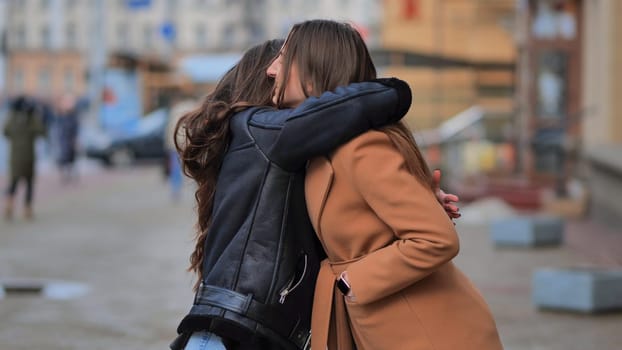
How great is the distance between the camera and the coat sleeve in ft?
9.41

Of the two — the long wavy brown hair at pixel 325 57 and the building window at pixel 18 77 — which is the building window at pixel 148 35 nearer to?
the building window at pixel 18 77

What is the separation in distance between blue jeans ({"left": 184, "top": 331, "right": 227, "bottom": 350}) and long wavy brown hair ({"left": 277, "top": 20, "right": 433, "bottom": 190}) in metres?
0.66

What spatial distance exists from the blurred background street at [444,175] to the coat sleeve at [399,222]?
1100mm

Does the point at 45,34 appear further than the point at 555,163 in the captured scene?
Yes

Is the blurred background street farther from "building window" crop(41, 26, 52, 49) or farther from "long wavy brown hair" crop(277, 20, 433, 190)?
"building window" crop(41, 26, 52, 49)

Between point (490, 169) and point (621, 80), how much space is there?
7.22 m

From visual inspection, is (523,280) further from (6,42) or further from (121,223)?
(6,42)

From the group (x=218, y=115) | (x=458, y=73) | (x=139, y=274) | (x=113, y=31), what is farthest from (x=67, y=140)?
(x=113, y=31)

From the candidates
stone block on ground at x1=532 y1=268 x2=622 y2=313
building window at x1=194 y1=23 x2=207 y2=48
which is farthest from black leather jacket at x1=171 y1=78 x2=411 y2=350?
Result: building window at x1=194 y1=23 x2=207 y2=48

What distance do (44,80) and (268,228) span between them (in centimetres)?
10609

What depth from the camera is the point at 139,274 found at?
10117mm

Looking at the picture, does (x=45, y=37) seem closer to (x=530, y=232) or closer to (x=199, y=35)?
(x=199, y=35)

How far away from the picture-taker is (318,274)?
3.13m

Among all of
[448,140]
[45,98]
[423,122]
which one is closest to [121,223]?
[448,140]
